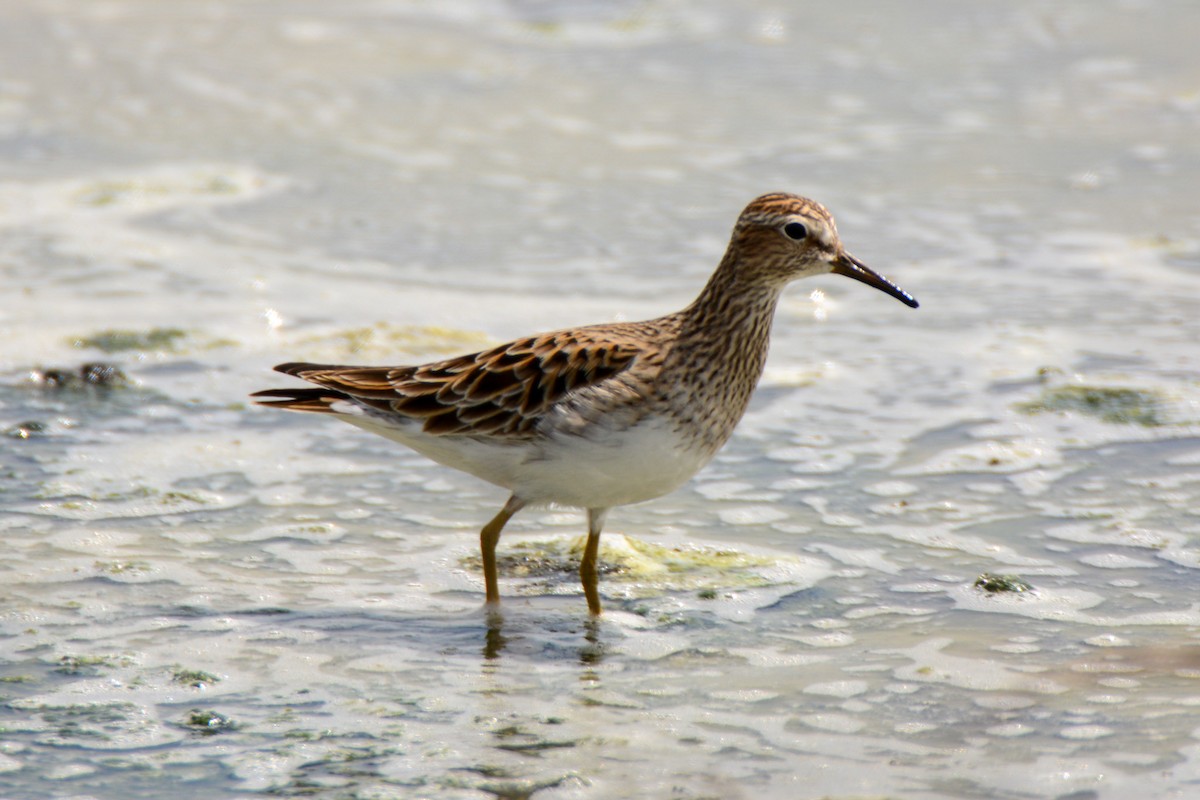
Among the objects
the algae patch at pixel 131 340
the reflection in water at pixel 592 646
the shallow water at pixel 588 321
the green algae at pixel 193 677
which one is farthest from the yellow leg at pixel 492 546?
the algae patch at pixel 131 340

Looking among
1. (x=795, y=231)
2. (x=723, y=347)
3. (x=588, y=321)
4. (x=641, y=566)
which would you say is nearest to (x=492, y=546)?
Result: (x=641, y=566)

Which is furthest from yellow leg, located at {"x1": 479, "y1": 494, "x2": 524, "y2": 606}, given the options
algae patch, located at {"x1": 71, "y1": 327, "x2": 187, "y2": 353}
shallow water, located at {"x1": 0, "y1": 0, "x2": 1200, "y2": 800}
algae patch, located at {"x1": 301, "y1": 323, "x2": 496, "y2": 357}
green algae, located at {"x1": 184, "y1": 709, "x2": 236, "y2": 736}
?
algae patch, located at {"x1": 71, "y1": 327, "x2": 187, "y2": 353}

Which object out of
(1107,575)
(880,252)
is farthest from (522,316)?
(1107,575)

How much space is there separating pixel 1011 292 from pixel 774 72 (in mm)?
5000

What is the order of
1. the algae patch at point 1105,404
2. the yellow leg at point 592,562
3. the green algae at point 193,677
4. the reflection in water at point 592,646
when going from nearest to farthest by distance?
the green algae at point 193,677 → the reflection in water at point 592,646 → the yellow leg at point 592,562 → the algae patch at point 1105,404

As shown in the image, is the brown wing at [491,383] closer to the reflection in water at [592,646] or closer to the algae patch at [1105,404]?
the reflection in water at [592,646]

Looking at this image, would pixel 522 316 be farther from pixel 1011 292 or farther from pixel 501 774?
pixel 501 774

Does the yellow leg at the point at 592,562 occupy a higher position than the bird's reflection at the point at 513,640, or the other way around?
the yellow leg at the point at 592,562

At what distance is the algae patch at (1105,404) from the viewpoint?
8.27 metres

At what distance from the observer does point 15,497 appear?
7191 millimetres

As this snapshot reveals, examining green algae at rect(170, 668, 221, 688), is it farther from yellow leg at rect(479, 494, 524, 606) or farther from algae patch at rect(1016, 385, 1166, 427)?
algae patch at rect(1016, 385, 1166, 427)

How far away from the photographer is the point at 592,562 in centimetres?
644

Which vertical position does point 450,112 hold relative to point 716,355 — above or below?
above

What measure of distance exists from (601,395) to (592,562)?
0.74 metres
